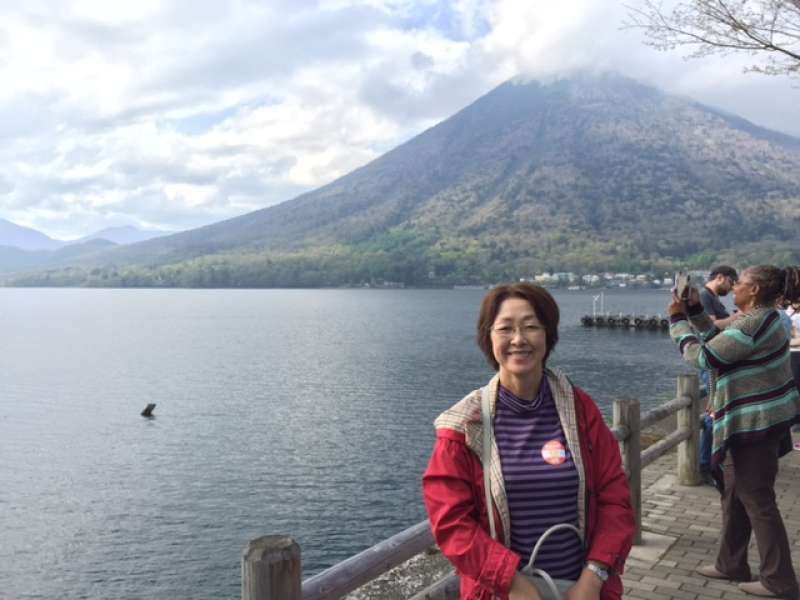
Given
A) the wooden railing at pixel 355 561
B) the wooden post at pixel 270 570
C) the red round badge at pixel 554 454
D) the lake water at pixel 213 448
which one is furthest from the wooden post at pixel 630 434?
the lake water at pixel 213 448

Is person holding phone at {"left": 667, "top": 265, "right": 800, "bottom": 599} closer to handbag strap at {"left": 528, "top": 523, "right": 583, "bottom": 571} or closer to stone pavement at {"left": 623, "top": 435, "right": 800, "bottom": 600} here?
stone pavement at {"left": 623, "top": 435, "right": 800, "bottom": 600}

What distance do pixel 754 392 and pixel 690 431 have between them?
290 cm

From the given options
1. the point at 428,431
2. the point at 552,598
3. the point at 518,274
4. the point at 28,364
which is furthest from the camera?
the point at 518,274

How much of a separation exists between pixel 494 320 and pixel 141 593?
13.4m

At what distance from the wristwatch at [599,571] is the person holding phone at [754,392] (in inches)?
76.8

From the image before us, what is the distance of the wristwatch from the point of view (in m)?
2.41

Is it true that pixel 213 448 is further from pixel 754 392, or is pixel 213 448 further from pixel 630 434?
pixel 754 392

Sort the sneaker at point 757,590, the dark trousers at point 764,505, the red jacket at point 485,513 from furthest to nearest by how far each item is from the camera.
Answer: the sneaker at point 757,590
the dark trousers at point 764,505
the red jacket at point 485,513

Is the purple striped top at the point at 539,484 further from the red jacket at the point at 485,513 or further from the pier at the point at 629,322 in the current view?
the pier at the point at 629,322

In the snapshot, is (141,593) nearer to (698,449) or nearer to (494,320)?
(698,449)

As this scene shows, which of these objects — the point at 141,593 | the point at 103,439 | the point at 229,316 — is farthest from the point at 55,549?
the point at 229,316

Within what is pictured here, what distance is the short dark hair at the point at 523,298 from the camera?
2.56 meters

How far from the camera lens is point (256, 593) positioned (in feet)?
7.92

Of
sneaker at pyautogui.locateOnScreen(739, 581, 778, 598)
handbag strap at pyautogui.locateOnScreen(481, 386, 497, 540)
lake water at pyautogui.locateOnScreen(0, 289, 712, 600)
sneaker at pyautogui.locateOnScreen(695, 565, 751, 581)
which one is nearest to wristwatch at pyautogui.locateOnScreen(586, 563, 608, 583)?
handbag strap at pyautogui.locateOnScreen(481, 386, 497, 540)
